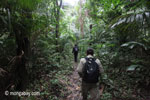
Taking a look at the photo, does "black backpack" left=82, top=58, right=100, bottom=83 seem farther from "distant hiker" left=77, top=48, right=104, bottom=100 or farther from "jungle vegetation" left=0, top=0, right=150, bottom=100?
"jungle vegetation" left=0, top=0, right=150, bottom=100

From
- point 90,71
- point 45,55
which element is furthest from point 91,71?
point 45,55

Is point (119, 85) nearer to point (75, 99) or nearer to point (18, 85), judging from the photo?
point (75, 99)

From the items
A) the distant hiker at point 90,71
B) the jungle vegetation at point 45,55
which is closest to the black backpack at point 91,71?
the distant hiker at point 90,71

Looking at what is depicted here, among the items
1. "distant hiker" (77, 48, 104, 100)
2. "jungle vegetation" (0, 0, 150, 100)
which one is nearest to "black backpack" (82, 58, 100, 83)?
"distant hiker" (77, 48, 104, 100)

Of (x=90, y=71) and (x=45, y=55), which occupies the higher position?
(x=90, y=71)

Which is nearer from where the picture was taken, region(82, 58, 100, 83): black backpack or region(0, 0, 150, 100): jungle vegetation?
region(82, 58, 100, 83): black backpack

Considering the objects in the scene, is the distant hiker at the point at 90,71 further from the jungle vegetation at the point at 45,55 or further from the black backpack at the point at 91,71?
the jungle vegetation at the point at 45,55

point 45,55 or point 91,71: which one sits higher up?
point 91,71

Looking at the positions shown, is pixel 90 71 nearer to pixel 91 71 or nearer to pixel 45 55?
pixel 91 71

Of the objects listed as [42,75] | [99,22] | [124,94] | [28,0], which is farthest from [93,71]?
[99,22]

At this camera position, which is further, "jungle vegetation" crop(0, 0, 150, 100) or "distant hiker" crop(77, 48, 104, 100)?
"jungle vegetation" crop(0, 0, 150, 100)

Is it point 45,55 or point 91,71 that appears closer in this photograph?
point 91,71

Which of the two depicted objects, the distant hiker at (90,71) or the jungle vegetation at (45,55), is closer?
the distant hiker at (90,71)

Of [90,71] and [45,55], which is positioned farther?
[45,55]
